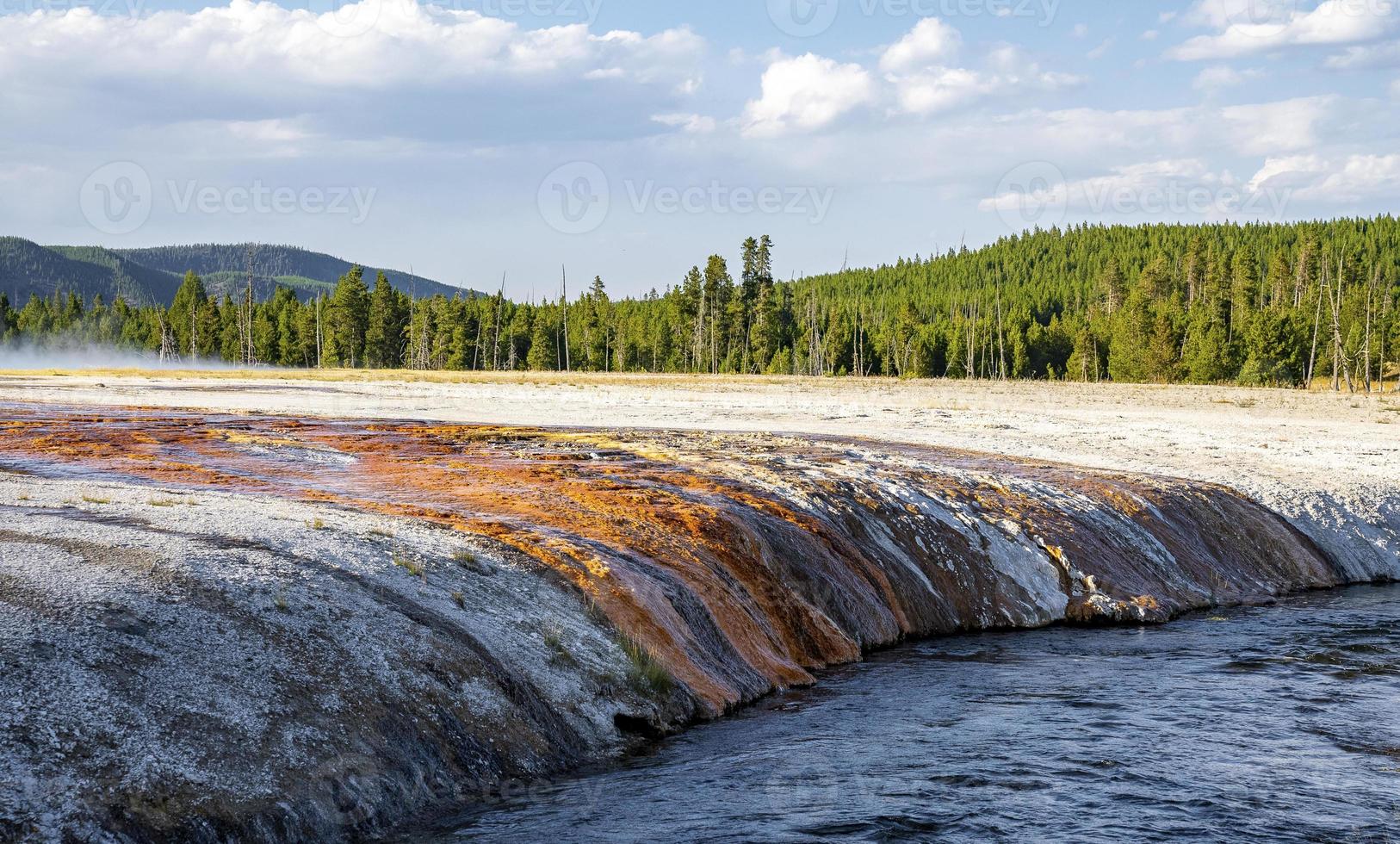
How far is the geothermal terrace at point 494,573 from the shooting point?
8.45 m

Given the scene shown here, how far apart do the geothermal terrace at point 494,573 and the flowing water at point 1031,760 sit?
0.84 metres

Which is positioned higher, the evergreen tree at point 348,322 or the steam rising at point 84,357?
the evergreen tree at point 348,322

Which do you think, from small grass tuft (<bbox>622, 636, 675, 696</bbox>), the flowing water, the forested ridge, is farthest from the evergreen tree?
small grass tuft (<bbox>622, 636, 675, 696</bbox>)

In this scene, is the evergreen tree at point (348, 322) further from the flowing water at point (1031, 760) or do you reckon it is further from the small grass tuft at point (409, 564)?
the small grass tuft at point (409, 564)

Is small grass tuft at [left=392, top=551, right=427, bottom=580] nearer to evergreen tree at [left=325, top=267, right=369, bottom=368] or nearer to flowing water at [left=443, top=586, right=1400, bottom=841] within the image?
flowing water at [left=443, top=586, right=1400, bottom=841]

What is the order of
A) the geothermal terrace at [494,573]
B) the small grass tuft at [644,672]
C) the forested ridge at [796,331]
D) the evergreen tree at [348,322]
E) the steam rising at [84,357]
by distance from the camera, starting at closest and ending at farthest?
the geothermal terrace at [494,573]
the small grass tuft at [644,672]
the forested ridge at [796,331]
the evergreen tree at [348,322]
the steam rising at [84,357]

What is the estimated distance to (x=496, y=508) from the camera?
650 inches

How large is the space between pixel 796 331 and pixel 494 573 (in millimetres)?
148446

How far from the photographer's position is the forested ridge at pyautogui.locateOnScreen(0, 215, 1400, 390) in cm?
11612

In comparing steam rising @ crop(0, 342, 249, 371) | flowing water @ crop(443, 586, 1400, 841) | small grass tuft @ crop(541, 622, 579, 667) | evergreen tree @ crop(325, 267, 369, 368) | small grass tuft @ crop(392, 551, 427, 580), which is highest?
evergreen tree @ crop(325, 267, 369, 368)

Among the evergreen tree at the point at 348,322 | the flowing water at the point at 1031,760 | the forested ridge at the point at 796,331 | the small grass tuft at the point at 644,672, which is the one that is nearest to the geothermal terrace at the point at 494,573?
the small grass tuft at the point at 644,672

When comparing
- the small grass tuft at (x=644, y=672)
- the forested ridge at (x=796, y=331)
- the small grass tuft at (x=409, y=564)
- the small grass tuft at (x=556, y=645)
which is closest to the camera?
the small grass tuft at (x=556, y=645)

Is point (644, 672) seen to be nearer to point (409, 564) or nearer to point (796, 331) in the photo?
point (409, 564)

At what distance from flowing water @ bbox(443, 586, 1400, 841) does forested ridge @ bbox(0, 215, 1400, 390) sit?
103 meters
